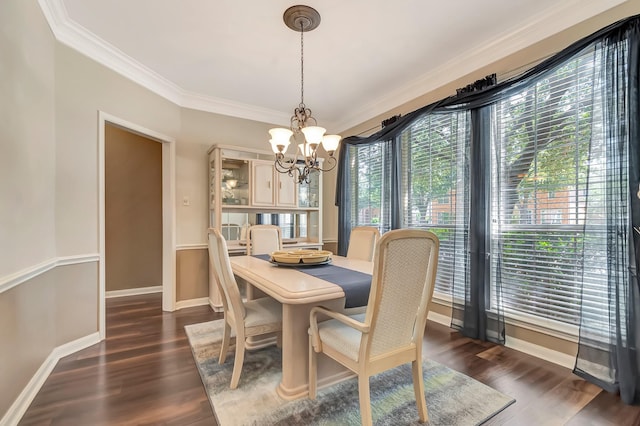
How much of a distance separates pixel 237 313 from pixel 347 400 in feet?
2.95

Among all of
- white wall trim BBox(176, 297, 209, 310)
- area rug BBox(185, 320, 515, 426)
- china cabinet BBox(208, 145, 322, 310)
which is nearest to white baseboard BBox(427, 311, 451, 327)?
area rug BBox(185, 320, 515, 426)

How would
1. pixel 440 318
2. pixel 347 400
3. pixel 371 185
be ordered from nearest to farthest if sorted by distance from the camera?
pixel 347 400, pixel 440 318, pixel 371 185

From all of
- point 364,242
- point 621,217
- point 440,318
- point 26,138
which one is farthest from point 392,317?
point 26,138

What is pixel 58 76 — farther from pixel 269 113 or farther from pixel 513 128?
pixel 513 128

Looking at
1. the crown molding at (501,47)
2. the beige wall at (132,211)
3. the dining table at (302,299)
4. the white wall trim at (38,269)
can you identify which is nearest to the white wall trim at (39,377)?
the white wall trim at (38,269)

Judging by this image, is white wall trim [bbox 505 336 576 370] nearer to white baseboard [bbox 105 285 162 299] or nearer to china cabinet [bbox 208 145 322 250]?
china cabinet [bbox 208 145 322 250]

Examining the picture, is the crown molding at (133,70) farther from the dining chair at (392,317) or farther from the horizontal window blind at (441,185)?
the dining chair at (392,317)

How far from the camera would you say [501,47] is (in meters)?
2.58

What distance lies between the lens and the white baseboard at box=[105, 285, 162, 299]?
424 cm

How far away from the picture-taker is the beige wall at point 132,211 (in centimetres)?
425

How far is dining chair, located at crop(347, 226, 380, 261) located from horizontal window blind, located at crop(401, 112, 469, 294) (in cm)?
82

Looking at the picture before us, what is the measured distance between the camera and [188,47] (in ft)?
8.88

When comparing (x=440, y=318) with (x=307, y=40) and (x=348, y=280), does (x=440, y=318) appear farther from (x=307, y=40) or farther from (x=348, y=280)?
(x=307, y=40)

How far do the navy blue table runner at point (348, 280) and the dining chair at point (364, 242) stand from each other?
0.60 m
